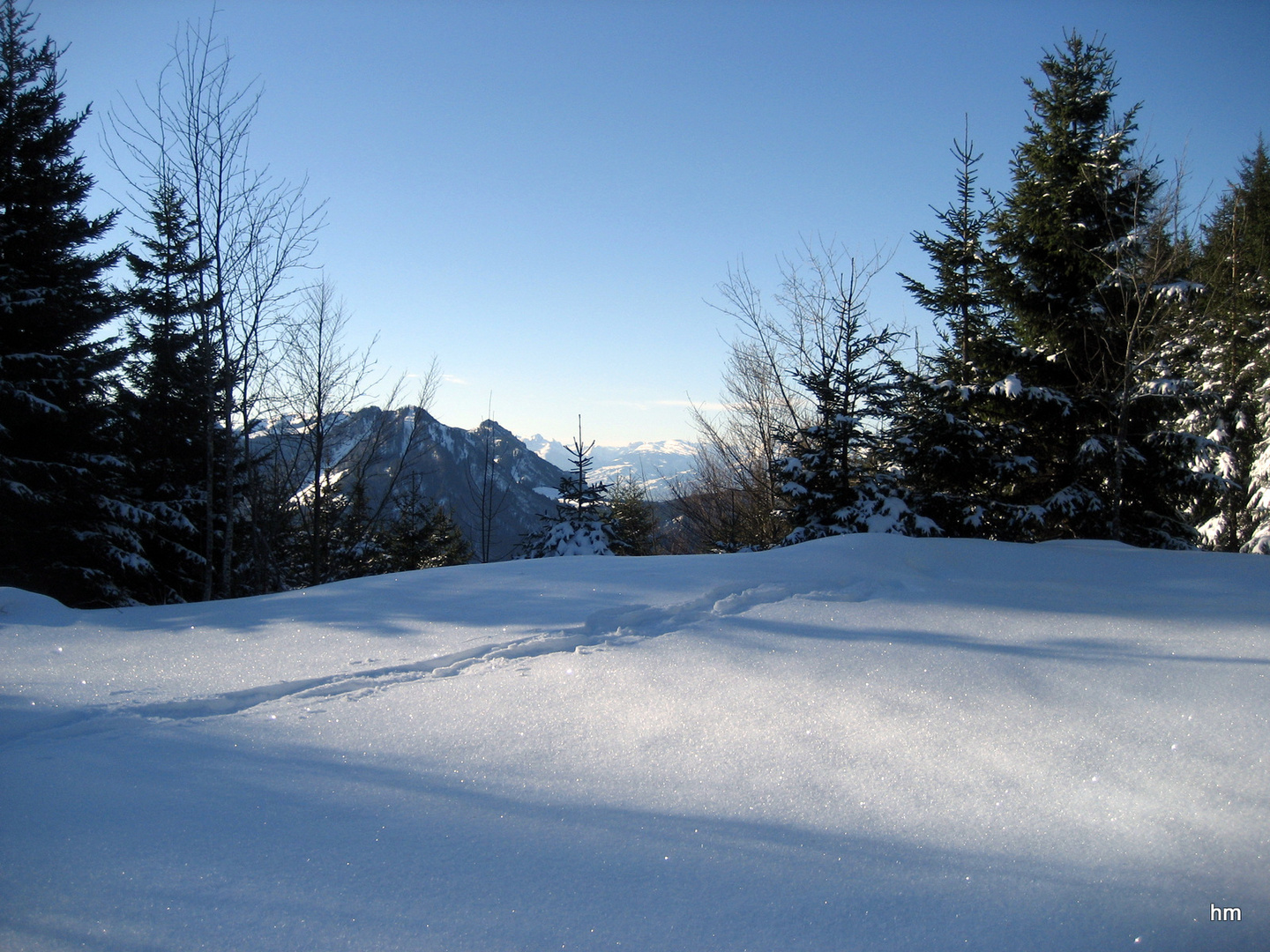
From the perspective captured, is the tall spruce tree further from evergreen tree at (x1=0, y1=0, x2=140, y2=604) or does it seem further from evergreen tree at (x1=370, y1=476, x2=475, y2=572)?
evergreen tree at (x1=0, y1=0, x2=140, y2=604)

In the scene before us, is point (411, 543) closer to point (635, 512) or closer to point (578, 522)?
point (578, 522)

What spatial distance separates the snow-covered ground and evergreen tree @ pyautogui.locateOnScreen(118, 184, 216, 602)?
7856 millimetres

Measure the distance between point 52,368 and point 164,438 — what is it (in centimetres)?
214

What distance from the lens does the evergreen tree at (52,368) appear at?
9.02 m

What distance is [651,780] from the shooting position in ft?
7.38

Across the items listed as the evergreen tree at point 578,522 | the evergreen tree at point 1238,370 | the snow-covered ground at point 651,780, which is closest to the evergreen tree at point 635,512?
the evergreen tree at point 578,522

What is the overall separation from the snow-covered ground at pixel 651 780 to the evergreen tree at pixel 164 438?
25.8ft

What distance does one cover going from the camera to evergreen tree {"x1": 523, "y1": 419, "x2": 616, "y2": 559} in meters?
12.5

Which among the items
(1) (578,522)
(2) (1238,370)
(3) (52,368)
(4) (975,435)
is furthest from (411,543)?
(2) (1238,370)

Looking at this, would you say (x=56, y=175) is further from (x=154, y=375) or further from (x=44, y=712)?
(x=44, y=712)

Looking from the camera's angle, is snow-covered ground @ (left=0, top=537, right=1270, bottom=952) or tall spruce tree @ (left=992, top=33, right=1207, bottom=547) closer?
snow-covered ground @ (left=0, top=537, right=1270, bottom=952)

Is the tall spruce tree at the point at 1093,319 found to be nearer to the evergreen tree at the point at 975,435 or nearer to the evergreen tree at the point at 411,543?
the evergreen tree at the point at 975,435

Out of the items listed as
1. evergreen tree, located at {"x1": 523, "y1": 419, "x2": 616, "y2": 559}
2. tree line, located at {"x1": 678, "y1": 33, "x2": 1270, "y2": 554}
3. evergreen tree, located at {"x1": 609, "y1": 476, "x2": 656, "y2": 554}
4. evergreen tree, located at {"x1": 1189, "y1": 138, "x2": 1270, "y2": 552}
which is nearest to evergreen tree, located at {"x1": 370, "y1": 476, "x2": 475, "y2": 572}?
evergreen tree, located at {"x1": 523, "y1": 419, "x2": 616, "y2": 559}

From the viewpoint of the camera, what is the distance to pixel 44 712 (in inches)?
111
